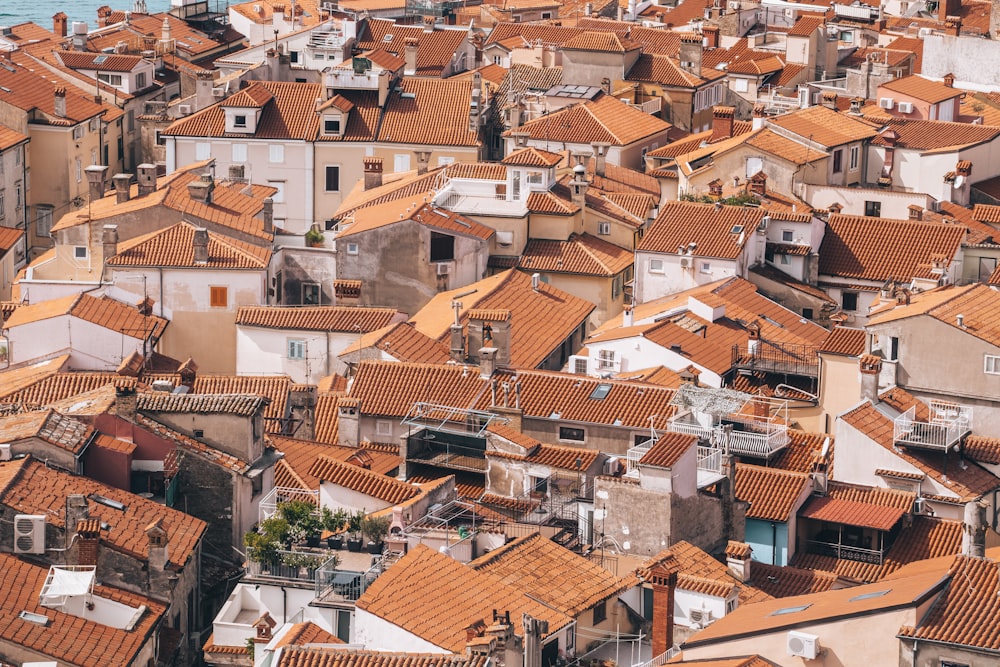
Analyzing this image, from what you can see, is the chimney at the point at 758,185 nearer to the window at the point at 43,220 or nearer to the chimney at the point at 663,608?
the window at the point at 43,220

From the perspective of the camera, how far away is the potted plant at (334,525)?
4750 centimetres

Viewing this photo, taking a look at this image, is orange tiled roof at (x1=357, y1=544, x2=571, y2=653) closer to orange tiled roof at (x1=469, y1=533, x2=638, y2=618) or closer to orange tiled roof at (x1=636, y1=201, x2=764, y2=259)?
orange tiled roof at (x1=469, y1=533, x2=638, y2=618)

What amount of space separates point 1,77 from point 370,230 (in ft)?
88.0

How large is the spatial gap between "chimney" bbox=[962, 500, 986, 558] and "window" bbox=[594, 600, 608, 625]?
6.95 metres

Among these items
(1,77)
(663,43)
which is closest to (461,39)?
(663,43)

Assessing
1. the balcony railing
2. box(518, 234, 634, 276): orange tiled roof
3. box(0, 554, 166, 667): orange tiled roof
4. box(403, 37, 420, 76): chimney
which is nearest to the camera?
box(0, 554, 166, 667): orange tiled roof

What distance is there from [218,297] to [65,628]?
25.5 metres

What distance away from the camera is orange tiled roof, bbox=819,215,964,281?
70375 mm

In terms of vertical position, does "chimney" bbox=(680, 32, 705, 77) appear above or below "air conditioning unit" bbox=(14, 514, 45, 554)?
below

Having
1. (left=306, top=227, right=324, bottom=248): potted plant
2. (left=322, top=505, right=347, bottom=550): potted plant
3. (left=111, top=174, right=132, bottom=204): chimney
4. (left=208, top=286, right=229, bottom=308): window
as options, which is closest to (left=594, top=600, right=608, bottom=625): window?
(left=322, top=505, right=347, bottom=550): potted plant

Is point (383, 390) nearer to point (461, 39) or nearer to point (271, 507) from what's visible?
point (271, 507)

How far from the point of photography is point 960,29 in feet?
383

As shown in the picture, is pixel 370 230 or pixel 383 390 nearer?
pixel 383 390

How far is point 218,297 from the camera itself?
224ft
